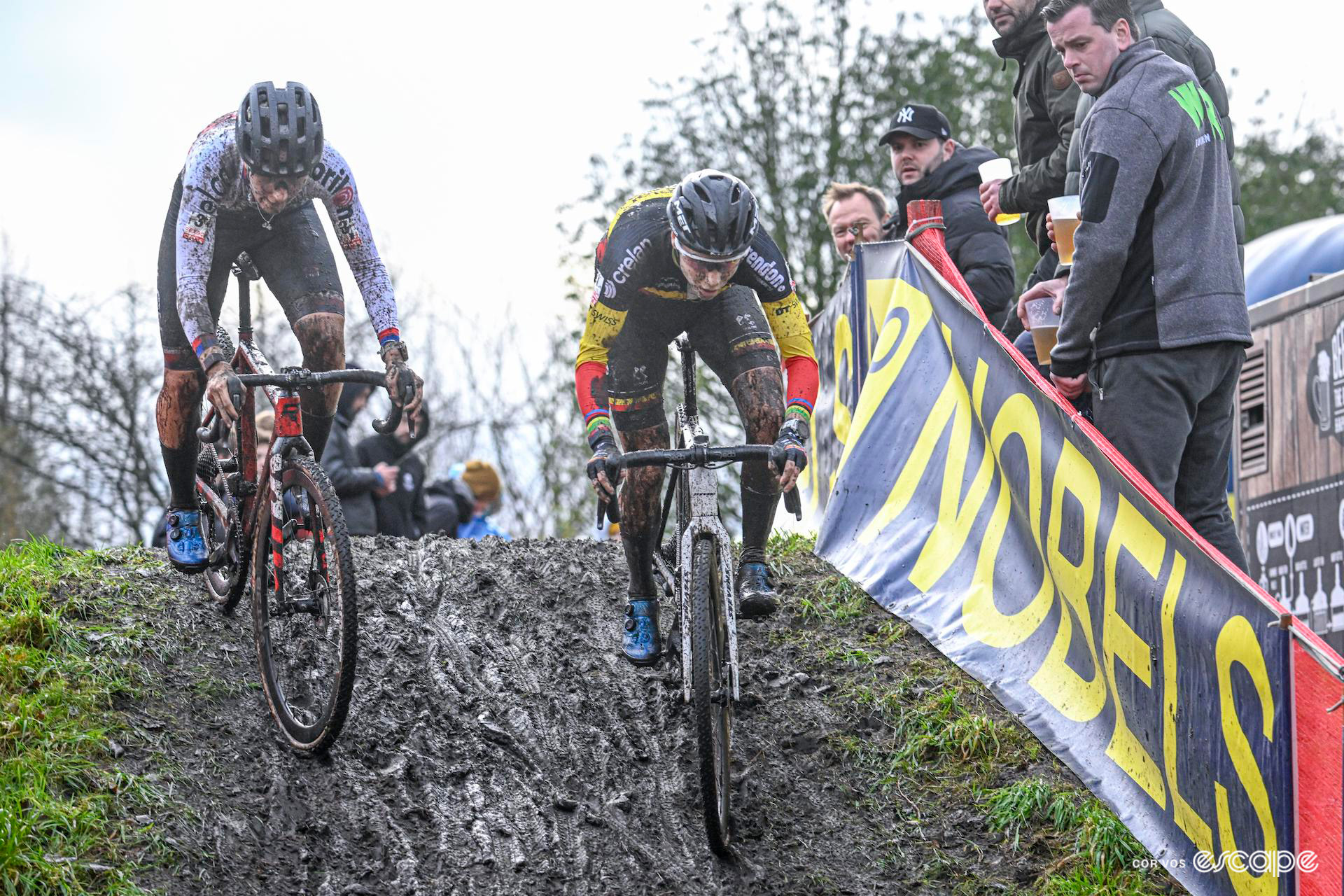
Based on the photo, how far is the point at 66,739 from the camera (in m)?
4.91

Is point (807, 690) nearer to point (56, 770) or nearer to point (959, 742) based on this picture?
point (959, 742)

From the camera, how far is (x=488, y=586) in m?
7.57

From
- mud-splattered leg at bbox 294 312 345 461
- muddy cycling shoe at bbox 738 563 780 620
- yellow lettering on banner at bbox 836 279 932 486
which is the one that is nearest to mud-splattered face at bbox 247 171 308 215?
mud-splattered leg at bbox 294 312 345 461

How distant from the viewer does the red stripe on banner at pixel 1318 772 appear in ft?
10.9

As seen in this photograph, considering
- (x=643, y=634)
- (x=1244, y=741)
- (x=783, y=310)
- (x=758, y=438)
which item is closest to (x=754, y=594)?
(x=643, y=634)

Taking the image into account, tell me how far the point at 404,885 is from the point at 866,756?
2.05 meters

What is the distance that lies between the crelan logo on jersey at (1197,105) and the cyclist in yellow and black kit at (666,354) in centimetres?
165

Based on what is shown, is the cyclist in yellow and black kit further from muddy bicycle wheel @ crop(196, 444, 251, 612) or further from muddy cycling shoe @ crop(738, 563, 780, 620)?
muddy bicycle wheel @ crop(196, 444, 251, 612)

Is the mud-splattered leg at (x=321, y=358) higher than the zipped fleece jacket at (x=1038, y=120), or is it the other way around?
the zipped fleece jacket at (x=1038, y=120)

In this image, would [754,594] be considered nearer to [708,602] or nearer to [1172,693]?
[708,602]

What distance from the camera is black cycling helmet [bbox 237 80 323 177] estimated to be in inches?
215

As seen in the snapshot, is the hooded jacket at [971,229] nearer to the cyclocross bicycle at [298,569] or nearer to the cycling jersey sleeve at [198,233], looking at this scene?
the cyclocross bicycle at [298,569]

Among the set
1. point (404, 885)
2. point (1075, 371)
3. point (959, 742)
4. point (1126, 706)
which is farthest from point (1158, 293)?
point (404, 885)

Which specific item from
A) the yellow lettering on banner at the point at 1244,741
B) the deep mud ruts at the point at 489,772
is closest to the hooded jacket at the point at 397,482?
the deep mud ruts at the point at 489,772
